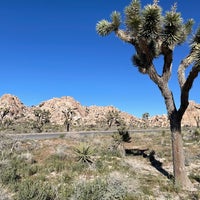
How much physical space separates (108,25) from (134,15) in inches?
65.0

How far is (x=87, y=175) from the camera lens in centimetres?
1020

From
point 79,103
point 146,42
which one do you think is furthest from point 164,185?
point 79,103

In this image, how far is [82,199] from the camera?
638 centimetres

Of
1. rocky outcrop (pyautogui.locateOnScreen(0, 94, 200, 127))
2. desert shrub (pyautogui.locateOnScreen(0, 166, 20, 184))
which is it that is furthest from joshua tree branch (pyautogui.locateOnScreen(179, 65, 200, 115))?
rocky outcrop (pyautogui.locateOnScreen(0, 94, 200, 127))

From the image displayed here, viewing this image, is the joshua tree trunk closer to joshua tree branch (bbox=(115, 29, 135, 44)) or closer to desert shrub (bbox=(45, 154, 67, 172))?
joshua tree branch (bbox=(115, 29, 135, 44))

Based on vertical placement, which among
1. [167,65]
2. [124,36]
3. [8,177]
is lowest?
[8,177]

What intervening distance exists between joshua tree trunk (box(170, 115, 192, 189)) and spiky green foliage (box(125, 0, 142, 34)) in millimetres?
4121

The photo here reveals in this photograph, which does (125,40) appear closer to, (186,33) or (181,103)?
(186,33)

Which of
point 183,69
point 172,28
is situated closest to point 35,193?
point 183,69

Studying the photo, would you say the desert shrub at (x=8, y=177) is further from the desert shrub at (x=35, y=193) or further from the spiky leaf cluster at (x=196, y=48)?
the spiky leaf cluster at (x=196, y=48)

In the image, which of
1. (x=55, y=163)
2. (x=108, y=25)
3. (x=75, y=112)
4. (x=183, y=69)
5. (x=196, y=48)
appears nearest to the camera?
(x=196, y=48)

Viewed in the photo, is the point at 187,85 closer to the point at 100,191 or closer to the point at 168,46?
the point at 168,46

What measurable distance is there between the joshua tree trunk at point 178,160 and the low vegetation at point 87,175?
0.39m

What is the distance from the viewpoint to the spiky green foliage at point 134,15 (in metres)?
10.8
